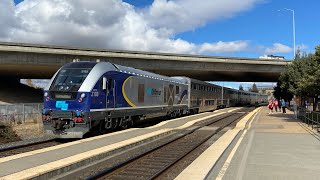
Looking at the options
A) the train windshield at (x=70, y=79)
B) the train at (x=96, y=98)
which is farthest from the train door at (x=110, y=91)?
the train windshield at (x=70, y=79)

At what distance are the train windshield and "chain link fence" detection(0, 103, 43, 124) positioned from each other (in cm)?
909

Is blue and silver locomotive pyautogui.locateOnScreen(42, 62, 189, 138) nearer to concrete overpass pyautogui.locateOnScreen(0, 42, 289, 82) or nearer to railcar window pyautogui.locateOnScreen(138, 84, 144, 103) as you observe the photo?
railcar window pyautogui.locateOnScreen(138, 84, 144, 103)

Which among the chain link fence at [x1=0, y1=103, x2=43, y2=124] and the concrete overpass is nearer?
the chain link fence at [x1=0, y1=103, x2=43, y2=124]

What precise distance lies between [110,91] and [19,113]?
36.8 ft

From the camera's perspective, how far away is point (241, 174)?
841cm

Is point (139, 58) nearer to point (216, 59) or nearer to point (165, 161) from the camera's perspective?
point (216, 59)

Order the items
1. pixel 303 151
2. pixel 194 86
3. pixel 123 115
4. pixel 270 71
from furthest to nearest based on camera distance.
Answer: pixel 270 71
pixel 194 86
pixel 123 115
pixel 303 151

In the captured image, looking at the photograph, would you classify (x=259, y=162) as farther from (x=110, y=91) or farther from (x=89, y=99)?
(x=110, y=91)

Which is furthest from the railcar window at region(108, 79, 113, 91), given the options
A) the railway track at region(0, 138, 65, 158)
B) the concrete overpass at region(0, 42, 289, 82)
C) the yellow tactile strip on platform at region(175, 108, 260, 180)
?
the concrete overpass at region(0, 42, 289, 82)

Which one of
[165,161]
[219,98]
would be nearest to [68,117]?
[165,161]

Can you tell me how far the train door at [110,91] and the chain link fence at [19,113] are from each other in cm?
936

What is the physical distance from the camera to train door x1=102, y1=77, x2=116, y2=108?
1591 centimetres

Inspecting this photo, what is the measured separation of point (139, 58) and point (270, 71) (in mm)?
19227

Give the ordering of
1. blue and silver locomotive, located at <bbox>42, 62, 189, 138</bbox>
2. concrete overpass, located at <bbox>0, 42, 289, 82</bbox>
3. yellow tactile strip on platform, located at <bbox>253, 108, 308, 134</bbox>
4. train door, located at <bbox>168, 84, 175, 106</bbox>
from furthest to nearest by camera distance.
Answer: concrete overpass, located at <bbox>0, 42, 289, 82</bbox> < train door, located at <bbox>168, 84, 175, 106</bbox> < yellow tactile strip on platform, located at <bbox>253, 108, 308, 134</bbox> < blue and silver locomotive, located at <bbox>42, 62, 189, 138</bbox>
